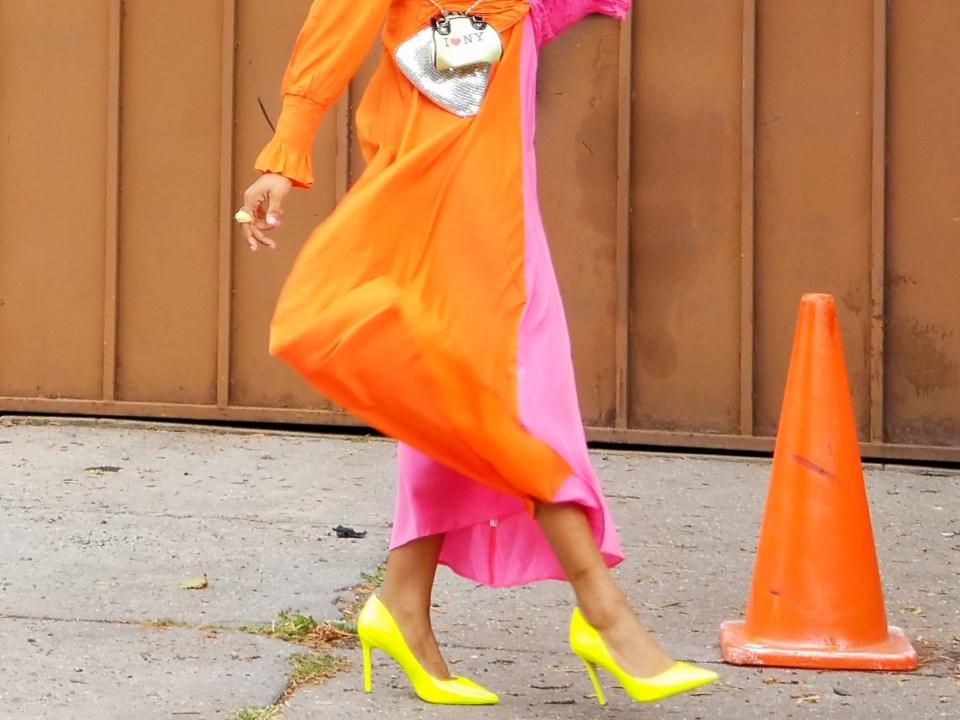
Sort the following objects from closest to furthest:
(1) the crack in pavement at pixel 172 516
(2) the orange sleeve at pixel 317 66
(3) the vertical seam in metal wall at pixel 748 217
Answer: (2) the orange sleeve at pixel 317 66
(1) the crack in pavement at pixel 172 516
(3) the vertical seam in metal wall at pixel 748 217

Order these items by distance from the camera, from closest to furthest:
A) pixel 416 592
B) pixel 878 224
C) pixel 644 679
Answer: pixel 644 679
pixel 416 592
pixel 878 224

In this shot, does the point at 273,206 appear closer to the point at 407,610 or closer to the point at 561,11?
the point at 561,11

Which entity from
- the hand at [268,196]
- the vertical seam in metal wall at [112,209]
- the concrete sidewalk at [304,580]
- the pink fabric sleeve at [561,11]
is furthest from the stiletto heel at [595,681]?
the vertical seam in metal wall at [112,209]

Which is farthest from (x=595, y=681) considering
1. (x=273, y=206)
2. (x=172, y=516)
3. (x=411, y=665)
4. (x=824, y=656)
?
(x=172, y=516)

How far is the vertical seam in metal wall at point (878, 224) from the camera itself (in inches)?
239

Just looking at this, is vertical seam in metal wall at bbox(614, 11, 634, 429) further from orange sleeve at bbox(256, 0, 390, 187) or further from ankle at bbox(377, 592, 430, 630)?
orange sleeve at bbox(256, 0, 390, 187)

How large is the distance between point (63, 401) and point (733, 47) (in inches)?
128

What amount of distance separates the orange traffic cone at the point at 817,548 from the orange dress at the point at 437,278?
2.23 feet

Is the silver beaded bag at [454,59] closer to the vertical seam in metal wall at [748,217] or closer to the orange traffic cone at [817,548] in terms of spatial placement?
the orange traffic cone at [817,548]

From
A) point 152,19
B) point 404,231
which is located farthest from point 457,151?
point 152,19

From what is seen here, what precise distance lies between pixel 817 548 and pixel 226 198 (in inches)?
141

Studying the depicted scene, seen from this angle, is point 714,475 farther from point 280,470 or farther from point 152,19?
point 152,19

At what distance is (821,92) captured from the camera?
244 inches

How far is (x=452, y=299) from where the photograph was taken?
3002mm
